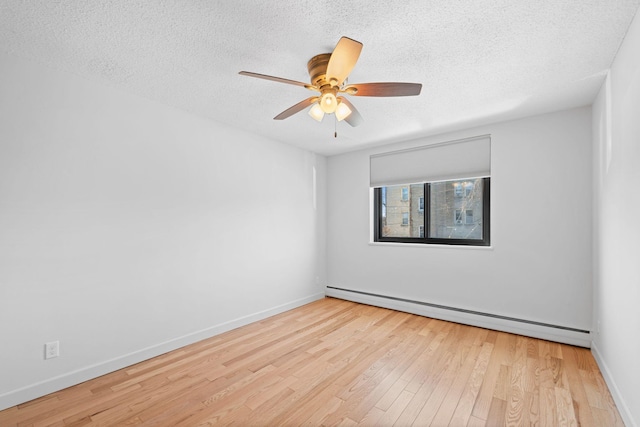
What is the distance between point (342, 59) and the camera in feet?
5.31

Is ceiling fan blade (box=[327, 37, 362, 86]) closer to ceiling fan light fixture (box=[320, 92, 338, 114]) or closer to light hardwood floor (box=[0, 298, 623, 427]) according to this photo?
ceiling fan light fixture (box=[320, 92, 338, 114])

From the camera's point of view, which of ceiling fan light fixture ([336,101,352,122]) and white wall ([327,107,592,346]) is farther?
white wall ([327,107,592,346])

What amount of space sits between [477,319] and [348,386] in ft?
6.52

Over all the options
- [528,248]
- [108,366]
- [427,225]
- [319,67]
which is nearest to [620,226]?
[528,248]

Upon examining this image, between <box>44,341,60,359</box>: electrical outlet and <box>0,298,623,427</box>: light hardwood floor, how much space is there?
0.27 metres

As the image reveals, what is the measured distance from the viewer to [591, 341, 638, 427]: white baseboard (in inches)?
67.9

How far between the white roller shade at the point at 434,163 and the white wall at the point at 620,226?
1021mm

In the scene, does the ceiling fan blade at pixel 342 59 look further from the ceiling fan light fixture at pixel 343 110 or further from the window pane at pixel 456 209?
the window pane at pixel 456 209

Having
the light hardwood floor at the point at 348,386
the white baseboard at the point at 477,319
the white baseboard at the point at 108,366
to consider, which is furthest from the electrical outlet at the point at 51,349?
the white baseboard at the point at 477,319

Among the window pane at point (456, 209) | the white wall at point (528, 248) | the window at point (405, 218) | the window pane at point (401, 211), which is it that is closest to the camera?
the white wall at point (528, 248)

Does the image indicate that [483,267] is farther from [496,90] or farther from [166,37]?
[166,37]

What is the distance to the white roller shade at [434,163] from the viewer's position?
136 inches

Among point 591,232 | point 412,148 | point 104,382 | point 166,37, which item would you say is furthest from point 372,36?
point 104,382

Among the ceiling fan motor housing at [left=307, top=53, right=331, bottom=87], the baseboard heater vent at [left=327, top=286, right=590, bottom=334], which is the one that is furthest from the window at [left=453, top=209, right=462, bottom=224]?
the ceiling fan motor housing at [left=307, top=53, right=331, bottom=87]
